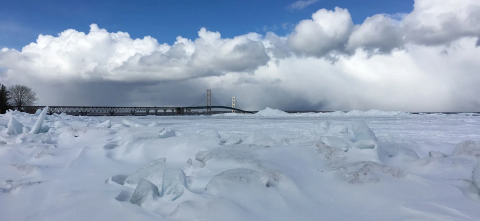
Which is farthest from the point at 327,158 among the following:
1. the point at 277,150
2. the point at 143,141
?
the point at 143,141

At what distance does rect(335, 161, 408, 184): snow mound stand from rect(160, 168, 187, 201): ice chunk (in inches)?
73.7

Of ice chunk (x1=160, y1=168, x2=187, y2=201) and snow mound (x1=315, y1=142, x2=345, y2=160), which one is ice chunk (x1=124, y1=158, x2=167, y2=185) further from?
snow mound (x1=315, y1=142, x2=345, y2=160)

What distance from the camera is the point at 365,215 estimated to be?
2.77m

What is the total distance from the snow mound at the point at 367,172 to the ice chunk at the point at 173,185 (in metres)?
1.87

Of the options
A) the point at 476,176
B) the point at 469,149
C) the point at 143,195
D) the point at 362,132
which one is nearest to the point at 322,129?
the point at 362,132

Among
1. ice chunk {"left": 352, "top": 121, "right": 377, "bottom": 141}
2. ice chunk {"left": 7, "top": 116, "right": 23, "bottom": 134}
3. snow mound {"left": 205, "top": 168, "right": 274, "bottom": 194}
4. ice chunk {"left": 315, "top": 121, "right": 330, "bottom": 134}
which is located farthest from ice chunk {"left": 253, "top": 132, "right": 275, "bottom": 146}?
ice chunk {"left": 7, "top": 116, "right": 23, "bottom": 134}

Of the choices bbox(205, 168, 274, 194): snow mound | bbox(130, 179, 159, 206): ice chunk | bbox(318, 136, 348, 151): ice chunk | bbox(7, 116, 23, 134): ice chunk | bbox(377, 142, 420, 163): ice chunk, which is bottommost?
bbox(130, 179, 159, 206): ice chunk

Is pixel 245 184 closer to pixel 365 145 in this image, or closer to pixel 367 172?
pixel 367 172

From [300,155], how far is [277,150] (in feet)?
1.32

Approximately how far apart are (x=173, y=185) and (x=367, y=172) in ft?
7.29

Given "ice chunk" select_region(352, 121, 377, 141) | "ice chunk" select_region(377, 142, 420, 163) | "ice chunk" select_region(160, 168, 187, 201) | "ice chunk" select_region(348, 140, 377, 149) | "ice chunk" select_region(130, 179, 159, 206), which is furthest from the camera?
"ice chunk" select_region(352, 121, 377, 141)

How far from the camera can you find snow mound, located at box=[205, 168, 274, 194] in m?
3.07

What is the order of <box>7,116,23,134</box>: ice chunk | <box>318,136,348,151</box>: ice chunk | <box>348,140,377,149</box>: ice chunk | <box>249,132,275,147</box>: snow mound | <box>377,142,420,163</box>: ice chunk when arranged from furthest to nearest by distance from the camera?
<box>7,116,23,134</box>: ice chunk, <box>249,132,275,147</box>: snow mound, <box>318,136,348,151</box>: ice chunk, <box>348,140,377,149</box>: ice chunk, <box>377,142,420,163</box>: ice chunk

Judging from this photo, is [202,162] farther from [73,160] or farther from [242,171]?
[73,160]
